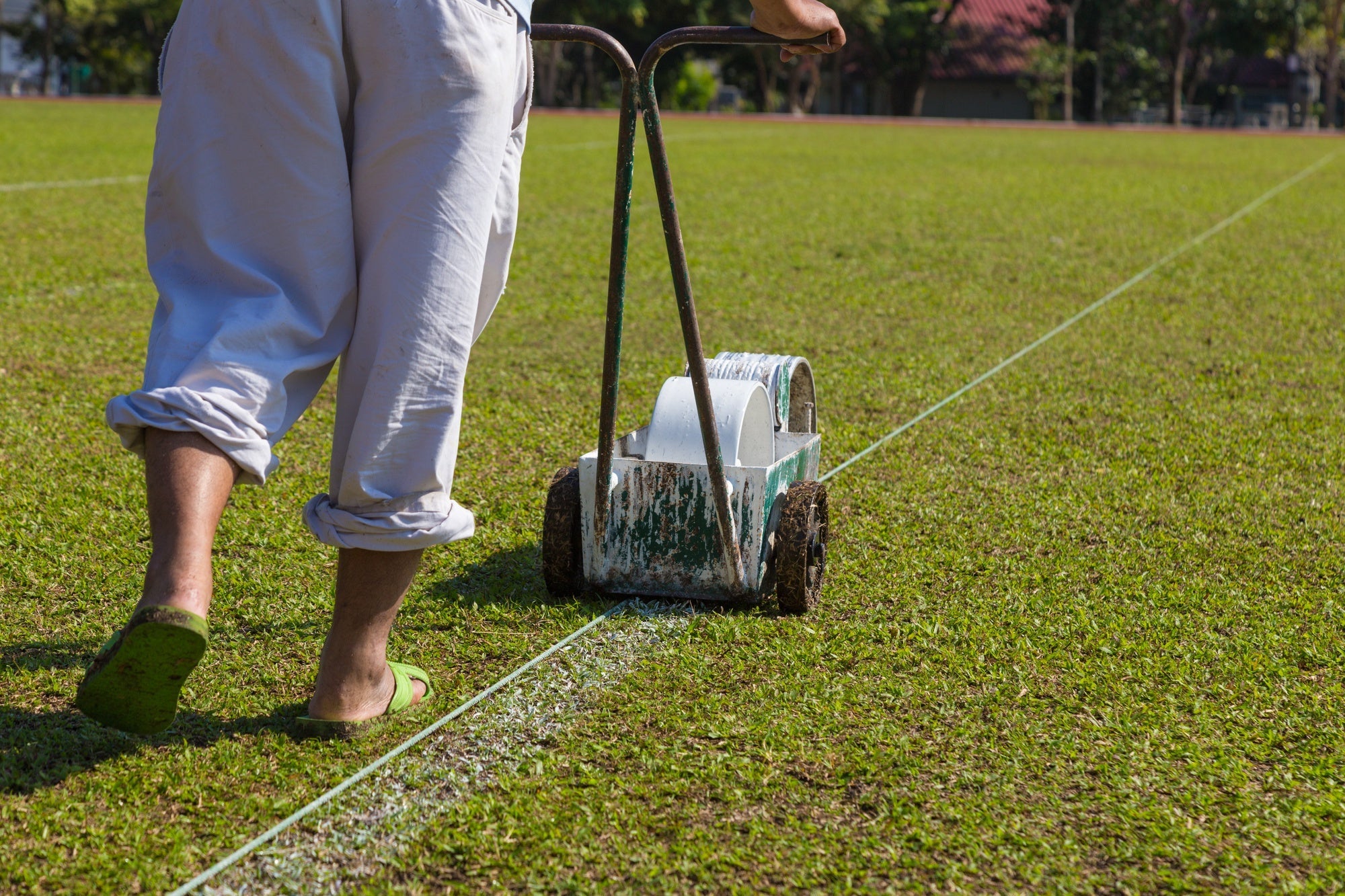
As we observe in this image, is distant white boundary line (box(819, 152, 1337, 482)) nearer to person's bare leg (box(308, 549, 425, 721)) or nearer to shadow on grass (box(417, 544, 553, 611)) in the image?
shadow on grass (box(417, 544, 553, 611))

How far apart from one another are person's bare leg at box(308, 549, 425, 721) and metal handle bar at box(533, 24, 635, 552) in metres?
0.64

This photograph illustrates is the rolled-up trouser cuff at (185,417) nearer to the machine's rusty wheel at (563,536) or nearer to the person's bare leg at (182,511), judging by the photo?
the person's bare leg at (182,511)

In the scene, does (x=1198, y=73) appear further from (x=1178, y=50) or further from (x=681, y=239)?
(x=681, y=239)

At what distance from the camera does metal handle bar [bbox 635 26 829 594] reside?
7.93 feet

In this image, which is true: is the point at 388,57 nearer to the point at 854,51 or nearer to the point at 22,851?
the point at 22,851

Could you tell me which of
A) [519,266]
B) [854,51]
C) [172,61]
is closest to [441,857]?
[172,61]

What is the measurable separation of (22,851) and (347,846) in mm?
455

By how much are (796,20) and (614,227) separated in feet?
1.75

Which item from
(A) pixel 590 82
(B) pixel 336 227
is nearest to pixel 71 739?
(B) pixel 336 227

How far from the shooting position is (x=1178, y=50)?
49500 mm

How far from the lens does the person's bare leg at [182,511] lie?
186cm

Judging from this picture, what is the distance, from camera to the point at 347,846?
2.00m

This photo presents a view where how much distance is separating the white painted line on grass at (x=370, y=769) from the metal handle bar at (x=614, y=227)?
0.94 feet

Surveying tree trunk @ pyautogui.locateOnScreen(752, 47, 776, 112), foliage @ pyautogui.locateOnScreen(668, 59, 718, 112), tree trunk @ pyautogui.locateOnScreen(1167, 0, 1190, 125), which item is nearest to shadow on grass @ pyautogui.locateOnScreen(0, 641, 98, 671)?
foliage @ pyautogui.locateOnScreen(668, 59, 718, 112)
